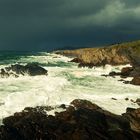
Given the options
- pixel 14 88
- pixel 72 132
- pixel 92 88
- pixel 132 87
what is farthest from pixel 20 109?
pixel 132 87

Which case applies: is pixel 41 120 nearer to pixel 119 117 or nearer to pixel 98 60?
pixel 119 117

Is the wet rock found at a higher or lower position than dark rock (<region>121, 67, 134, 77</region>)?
higher

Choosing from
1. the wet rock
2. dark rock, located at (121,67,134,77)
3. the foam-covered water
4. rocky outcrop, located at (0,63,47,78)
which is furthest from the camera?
dark rock, located at (121,67,134,77)

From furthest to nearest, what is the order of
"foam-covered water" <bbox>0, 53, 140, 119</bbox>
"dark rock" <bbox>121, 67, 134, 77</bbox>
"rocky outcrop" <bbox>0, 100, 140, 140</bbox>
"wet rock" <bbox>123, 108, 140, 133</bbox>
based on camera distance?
"dark rock" <bbox>121, 67, 134, 77</bbox>
"foam-covered water" <bbox>0, 53, 140, 119</bbox>
"wet rock" <bbox>123, 108, 140, 133</bbox>
"rocky outcrop" <bbox>0, 100, 140, 140</bbox>

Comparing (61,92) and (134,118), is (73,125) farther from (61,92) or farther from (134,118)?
(61,92)

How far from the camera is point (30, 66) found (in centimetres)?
6619

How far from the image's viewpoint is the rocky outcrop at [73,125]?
99.9 ft

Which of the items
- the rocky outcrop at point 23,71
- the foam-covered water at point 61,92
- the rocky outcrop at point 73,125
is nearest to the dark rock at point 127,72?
the foam-covered water at point 61,92

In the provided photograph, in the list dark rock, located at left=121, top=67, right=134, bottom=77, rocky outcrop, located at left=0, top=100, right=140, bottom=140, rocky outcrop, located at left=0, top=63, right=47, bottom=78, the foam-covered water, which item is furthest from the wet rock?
dark rock, located at left=121, top=67, right=134, bottom=77

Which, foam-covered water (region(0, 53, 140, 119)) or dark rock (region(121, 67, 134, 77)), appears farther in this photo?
dark rock (region(121, 67, 134, 77))

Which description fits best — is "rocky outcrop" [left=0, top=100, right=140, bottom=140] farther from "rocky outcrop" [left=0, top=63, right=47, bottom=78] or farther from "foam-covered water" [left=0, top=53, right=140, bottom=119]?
"rocky outcrop" [left=0, top=63, right=47, bottom=78]

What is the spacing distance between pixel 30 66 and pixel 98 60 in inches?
1047

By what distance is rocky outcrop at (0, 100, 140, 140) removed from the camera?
30453 mm

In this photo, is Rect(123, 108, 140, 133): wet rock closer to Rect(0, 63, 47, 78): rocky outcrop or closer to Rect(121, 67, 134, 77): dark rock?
Rect(0, 63, 47, 78): rocky outcrop
